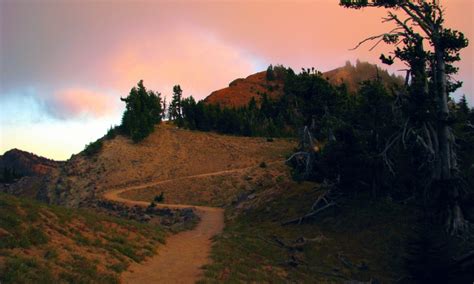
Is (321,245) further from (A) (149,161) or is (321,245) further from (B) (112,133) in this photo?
(B) (112,133)

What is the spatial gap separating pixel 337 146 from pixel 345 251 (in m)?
8.44

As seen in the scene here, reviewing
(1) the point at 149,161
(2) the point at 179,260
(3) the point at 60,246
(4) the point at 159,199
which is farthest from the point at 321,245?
(1) the point at 149,161

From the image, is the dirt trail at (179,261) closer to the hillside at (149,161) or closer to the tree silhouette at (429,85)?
the tree silhouette at (429,85)

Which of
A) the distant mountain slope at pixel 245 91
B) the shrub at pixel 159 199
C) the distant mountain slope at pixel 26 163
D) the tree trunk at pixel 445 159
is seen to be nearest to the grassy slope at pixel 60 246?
the tree trunk at pixel 445 159

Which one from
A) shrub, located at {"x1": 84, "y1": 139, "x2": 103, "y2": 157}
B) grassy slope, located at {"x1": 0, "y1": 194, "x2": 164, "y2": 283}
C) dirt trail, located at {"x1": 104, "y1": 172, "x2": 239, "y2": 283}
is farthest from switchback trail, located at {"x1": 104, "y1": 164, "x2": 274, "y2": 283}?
shrub, located at {"x1": 84, "y1": 139, "x2": 103, "y2": 157}

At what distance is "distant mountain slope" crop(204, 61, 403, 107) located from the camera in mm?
155875

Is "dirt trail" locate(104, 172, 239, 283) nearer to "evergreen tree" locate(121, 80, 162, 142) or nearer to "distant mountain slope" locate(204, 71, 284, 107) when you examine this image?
"evergreen tree" locate(121, 80, 162, 142)

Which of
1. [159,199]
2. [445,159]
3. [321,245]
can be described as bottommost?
[321,245]

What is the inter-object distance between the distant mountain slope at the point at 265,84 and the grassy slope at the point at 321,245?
116592 millimetres

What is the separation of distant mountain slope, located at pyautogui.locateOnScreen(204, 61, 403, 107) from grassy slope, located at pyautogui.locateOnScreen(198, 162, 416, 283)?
11659 centimetres

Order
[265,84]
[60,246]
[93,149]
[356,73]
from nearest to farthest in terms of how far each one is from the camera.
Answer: [60,246]
[93,149]
[265,84]
[356,73]

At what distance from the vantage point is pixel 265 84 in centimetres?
17262

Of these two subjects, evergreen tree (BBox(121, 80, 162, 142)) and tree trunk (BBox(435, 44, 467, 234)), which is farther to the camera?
evergreen tree (BBox(121, 80, 162, 142))

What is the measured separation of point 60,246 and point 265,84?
160270mm
